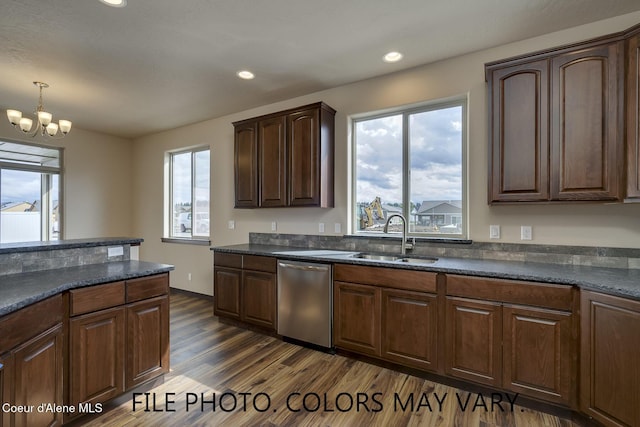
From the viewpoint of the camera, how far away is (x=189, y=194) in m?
4.95

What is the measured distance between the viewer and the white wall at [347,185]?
226 centimetres

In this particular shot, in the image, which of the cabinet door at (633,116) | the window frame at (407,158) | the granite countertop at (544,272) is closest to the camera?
the granite countertop at (544,272)

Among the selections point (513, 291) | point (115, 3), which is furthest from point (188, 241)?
→ point (513, 291)

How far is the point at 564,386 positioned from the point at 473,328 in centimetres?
57

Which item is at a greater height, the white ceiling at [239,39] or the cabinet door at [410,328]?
the white ceiling at [239,39]

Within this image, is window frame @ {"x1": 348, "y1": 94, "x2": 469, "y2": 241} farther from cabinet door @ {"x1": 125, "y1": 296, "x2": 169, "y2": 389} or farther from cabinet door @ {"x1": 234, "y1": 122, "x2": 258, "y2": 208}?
cabinet door @ {"x1": 125, "y1": 296, "x2": 169, "y2": 389}

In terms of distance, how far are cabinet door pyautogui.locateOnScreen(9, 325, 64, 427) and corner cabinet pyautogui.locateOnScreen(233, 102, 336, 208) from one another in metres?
2.22

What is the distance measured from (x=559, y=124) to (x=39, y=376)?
350cm

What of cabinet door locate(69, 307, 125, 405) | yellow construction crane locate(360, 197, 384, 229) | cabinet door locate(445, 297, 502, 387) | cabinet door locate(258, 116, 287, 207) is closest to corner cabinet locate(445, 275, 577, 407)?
cabinet door locate(445, 297, 502, 387)

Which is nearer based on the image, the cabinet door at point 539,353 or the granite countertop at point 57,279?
the granite countertop at point 57,279

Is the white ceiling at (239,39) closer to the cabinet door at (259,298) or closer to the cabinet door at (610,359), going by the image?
the cabinet door at (610,359)

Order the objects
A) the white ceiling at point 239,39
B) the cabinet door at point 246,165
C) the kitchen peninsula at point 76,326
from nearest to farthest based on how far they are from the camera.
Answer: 1. the kitchen peninsula at point 76,326
2. the white ceiling at point 239,39
3. the cabinet door at point 246,165

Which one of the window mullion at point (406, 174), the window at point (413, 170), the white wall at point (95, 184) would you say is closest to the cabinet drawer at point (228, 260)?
the window at point (413, 170)

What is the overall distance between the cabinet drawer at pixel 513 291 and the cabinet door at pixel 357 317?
643mm
